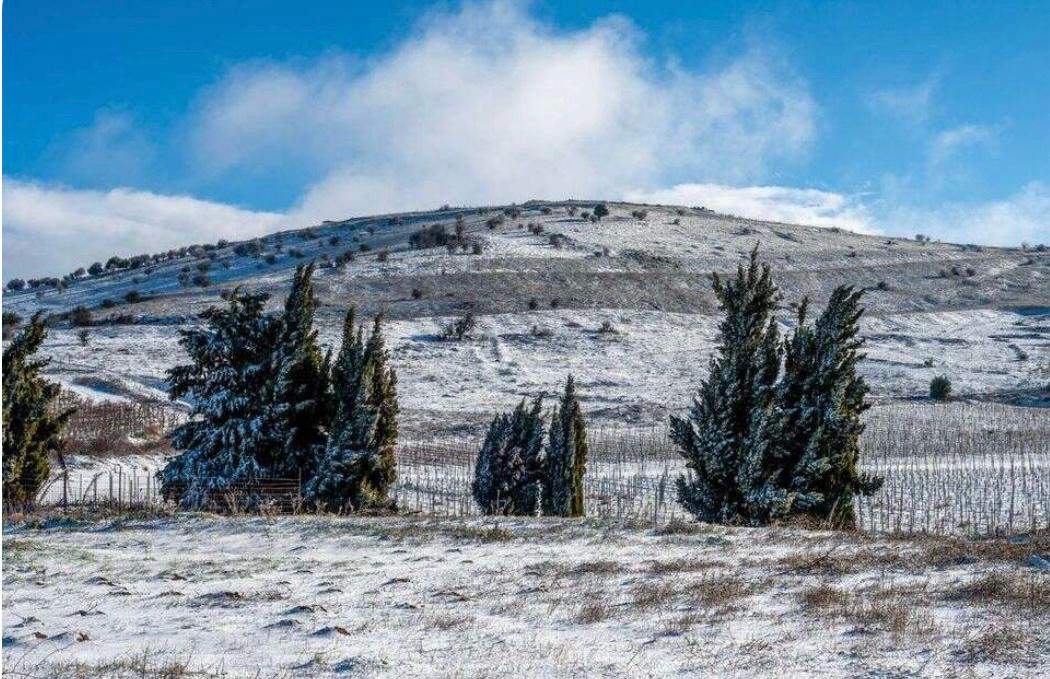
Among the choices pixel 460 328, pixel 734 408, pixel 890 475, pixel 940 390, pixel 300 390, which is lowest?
pixel 890 475

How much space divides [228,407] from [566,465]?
9.67 meters

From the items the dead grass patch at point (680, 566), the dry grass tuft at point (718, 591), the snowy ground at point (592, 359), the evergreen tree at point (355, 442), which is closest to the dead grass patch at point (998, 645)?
the dry grass tuft at point (718, 591)

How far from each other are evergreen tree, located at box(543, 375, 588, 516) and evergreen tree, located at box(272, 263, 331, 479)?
6795mm

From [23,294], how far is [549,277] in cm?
5141

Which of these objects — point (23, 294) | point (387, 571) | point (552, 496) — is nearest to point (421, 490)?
point (552, 496)

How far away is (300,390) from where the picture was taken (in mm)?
23422

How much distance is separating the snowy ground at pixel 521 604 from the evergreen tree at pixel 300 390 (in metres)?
7.40

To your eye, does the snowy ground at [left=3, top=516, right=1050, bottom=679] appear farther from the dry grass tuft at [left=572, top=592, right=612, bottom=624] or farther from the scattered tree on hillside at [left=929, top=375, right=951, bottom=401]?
the scattered tree on hillside at [left=929, top=375, right=951, bottom=401]

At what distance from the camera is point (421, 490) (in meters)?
30.3

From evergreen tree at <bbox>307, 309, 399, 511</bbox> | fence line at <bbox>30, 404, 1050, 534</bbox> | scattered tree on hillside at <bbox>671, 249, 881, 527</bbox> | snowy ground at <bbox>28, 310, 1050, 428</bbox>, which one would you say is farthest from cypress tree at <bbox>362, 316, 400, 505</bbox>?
snowy ground at <bbox>28, 310, 1050, 428</bbox>

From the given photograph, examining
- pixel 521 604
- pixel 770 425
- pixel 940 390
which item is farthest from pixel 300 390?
pixel 940 390

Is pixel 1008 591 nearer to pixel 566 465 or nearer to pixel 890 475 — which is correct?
pixel 566 465

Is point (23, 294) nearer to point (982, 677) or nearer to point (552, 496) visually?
point (552, 496)

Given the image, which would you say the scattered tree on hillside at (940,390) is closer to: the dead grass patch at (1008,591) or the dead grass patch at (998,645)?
the dead grass patch at (1008,591)
